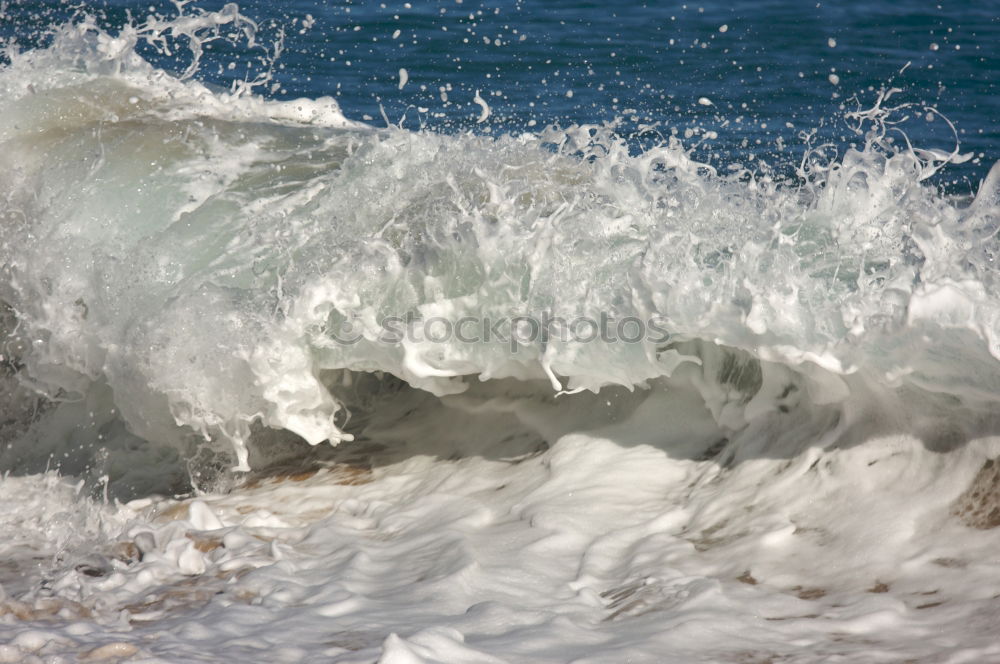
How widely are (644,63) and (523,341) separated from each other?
207 inches

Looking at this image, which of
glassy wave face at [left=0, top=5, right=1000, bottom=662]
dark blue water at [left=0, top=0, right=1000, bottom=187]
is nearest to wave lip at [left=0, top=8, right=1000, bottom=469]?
glassy wave face at [left=0, top=5, right=1000, bottom=662]

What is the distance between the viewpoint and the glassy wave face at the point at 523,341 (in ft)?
11.2

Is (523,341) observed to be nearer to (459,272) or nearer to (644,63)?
(459,272)

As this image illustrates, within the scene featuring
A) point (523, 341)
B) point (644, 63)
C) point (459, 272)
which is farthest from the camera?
point (644, 63)

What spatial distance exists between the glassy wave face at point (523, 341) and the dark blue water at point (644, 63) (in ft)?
7.84

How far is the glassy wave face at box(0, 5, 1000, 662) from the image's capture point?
3408 millimetres

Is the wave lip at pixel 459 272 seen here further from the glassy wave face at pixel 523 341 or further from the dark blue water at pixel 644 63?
the dark blue water at pixel 644 63

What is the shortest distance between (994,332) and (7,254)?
12.9 feet

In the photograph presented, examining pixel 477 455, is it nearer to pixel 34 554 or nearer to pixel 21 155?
pixel 34 554

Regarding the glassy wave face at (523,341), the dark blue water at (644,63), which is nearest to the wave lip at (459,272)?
the glassy wave face at (523,341)

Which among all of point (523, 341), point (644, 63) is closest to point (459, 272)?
point (523, 341)

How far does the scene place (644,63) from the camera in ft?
29.2

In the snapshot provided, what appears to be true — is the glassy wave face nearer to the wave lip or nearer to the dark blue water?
the wave lip

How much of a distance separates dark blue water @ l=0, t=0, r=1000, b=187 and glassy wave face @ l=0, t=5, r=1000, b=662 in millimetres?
2389
